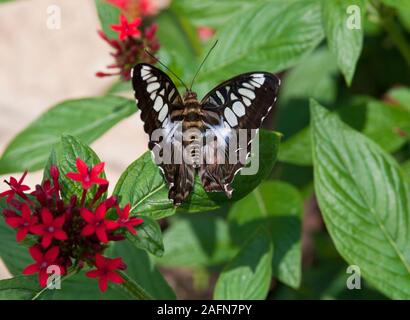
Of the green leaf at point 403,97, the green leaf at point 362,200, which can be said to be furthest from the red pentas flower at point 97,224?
the green leaf at point 403,97

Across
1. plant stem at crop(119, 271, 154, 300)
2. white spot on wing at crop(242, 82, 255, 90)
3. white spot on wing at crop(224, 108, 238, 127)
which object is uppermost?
white spot on wing at crop(242, 82, 255, 90)

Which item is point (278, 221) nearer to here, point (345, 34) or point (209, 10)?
point (345, 34)

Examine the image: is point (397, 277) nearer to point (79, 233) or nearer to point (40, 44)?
point (79, 233)

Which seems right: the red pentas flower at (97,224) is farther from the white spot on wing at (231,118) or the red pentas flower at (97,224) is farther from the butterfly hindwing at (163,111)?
the white spot on wing at (231,118)

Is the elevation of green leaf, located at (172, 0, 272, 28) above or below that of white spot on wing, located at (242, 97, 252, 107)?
above

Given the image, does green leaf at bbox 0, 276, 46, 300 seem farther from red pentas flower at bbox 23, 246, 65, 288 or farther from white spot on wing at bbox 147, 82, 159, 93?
white spot on wing at bbox 147, 82, 159, 93

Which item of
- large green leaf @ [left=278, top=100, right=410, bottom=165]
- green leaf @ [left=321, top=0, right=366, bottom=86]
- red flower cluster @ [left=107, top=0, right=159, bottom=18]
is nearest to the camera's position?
green leaf @ [left=321, top=0, right=366, bottom=86]

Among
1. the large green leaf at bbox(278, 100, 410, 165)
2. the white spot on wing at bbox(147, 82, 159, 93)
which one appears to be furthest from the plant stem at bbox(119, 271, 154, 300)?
the large green leaf at bbox(278, 100, 410, 165)

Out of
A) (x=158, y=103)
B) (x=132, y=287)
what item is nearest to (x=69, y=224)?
(x=132, y=287)
